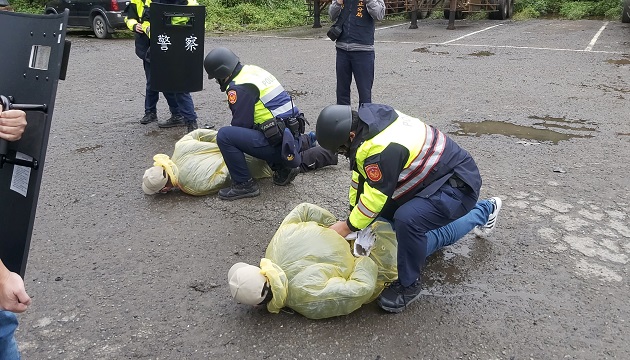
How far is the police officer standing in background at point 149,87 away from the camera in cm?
583

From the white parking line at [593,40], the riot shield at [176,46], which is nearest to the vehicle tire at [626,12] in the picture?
the white parking line at [593,40]

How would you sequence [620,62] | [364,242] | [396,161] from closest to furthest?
1. [396,161]
2. [364,242]
3. [620,62]

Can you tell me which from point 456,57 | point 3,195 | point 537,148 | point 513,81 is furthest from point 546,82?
point 3,195

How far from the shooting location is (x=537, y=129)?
6.16m

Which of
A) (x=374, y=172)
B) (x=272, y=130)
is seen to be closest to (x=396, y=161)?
(x=374, y=172)

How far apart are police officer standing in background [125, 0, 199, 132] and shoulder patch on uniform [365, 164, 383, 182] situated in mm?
3762

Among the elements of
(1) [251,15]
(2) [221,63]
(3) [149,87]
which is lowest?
(3) [149,87]

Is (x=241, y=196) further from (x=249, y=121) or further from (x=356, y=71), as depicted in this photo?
(x=356, y=71)

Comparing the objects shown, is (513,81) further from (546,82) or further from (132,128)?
(132,128)

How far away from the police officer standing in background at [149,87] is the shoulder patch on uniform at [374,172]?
12.3ft

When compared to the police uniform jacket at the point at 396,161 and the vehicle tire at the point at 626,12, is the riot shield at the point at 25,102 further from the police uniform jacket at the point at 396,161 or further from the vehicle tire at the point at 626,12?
the vehicle tire at the point at 626,12

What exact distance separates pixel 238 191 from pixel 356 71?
2008 mm

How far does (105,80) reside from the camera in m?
9.05

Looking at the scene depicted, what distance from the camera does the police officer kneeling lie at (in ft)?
13.9
